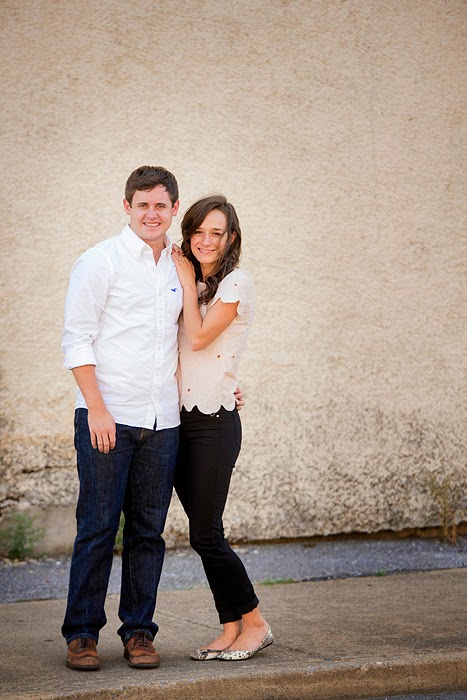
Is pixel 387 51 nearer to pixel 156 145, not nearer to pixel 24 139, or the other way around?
pixel 156 145

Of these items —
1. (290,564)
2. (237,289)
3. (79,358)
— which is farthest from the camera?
A: (290,564)

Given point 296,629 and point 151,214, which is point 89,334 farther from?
point 296,629

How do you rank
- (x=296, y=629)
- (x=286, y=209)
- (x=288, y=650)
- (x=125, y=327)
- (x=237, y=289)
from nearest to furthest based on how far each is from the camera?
1. (x=125, y=327)
2. (x=237, y=289)
3. (x=288, y=650)
4. (x=296, y=629)
5. (x=286, y=209)

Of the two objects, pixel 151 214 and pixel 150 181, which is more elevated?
pixel 150 181

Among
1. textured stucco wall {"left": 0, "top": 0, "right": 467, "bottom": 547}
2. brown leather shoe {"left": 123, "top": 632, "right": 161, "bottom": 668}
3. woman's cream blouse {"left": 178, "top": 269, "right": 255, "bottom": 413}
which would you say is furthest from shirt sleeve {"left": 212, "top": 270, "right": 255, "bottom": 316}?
textured stucco wall {"left": 0, "top": 0, "right": 467, "bottom": 547}

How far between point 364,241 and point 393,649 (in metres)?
2.75

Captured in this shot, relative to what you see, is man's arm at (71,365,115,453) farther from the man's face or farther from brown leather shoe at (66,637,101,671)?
brown leather shoe at (66,637,101,671)

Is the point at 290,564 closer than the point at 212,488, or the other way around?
the point at 212,488

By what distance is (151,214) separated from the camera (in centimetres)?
360

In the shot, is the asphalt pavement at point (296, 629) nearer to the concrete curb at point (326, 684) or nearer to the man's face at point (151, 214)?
the concrete curb at point (326, 684)

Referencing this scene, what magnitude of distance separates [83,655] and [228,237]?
1599mm

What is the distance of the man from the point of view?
137 inches

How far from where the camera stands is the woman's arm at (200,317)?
359 centimetres

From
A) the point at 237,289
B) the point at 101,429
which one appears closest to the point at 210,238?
the point at 237,289
